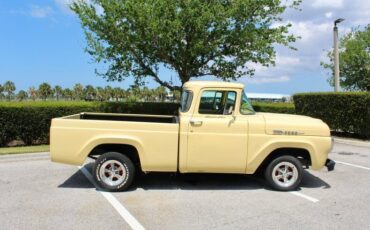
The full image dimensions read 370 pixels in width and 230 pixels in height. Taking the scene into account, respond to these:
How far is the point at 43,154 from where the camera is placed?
1222 cm

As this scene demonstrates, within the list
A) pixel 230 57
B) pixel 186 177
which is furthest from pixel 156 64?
pixel 186 177

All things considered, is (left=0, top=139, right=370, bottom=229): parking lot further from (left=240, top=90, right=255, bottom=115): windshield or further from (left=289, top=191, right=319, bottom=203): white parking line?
(left=240, top=90, right=255, bottom=115): windshield

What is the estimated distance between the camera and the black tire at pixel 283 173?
7516 mm

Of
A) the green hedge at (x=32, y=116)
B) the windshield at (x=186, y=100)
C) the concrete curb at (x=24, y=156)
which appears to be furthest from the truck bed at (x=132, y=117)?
the green hedge at (x=32, y=116)

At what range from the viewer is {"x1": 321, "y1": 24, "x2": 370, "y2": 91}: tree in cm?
3631

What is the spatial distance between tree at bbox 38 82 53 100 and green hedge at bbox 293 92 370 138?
67.5 meters

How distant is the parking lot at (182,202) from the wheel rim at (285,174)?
23 cm

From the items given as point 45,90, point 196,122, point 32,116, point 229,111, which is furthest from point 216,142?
point 45,90

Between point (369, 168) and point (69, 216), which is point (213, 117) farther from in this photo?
point (369, 168)

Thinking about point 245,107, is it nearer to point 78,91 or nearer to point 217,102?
point 217,102

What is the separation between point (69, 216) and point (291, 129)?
412 cm

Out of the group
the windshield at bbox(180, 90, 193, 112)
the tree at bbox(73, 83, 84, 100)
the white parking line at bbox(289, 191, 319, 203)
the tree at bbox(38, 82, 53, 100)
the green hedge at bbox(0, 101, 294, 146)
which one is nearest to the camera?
the white parking line at bbox(289, 191, 319, 203)

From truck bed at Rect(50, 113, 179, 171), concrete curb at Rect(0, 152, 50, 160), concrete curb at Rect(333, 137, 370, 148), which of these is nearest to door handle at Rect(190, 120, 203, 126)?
truck bed at Rect(50, 113, 179, 171)

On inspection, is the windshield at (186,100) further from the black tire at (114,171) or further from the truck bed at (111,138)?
the black tire at (114,171)
